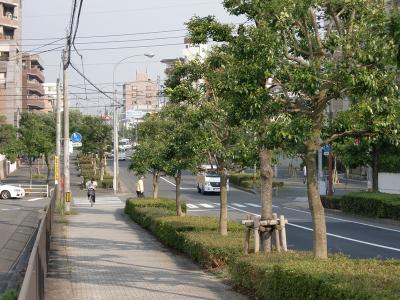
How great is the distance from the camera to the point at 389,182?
4791 cm

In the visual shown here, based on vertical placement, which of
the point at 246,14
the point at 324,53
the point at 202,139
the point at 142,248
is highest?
the point at 246,14

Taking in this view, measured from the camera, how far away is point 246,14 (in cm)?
1280

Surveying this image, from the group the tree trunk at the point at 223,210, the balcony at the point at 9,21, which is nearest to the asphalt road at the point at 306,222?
the tree trunk at the point at 223,210

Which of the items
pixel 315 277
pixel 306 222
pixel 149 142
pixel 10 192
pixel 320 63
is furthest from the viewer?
pixel 10 192

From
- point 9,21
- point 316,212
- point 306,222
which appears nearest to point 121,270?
point 316,212

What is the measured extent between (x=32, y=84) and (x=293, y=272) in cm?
10039

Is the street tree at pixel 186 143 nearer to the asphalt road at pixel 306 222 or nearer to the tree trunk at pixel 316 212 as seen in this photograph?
the asphalt road at pixel 306 222

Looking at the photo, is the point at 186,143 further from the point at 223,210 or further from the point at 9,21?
the point at 9,21

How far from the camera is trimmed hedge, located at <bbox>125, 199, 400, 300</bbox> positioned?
756 centimetres

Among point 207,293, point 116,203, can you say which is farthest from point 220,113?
point 116,203

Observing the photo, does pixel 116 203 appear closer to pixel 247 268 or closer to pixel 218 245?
pixel 218 245

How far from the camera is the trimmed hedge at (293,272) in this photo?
7559 millimetres

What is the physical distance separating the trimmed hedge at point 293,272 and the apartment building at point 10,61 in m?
69.9

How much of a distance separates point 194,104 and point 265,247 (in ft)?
18.8
